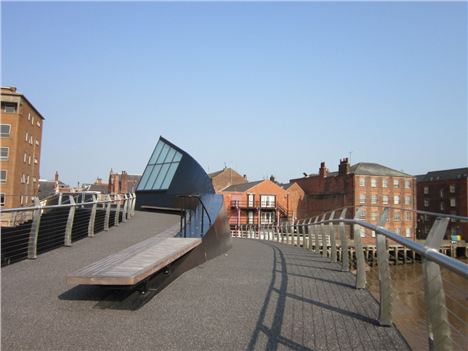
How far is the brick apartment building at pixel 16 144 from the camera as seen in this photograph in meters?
43.1

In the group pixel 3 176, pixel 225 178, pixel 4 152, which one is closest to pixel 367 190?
pixel 225 178

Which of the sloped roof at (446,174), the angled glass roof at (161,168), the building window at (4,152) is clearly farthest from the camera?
the sloped roof at (446,174)

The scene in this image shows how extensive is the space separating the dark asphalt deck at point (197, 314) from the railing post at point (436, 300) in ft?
2.72

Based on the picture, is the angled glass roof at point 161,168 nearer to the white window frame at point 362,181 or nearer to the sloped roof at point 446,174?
the white window frame at point 362,181

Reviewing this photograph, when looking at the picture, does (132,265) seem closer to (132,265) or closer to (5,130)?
(132,265)

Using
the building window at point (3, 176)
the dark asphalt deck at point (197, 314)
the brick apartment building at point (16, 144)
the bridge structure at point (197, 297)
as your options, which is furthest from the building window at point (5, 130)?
the dark asphalt deck at point (197, 314)

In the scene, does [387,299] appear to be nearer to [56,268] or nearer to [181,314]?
[181,314]

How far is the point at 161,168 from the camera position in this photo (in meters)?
20.8

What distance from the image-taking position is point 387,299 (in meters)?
4.30

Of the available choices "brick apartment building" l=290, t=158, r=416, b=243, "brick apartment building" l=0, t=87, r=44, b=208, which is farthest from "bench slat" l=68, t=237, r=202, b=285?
"brick apartment building" l=290, t=158, r=416, b=243

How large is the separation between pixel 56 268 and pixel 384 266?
520 cm

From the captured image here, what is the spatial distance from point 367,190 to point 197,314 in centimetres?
5980

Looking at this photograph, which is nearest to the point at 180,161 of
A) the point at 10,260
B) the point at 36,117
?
the point at 10,260

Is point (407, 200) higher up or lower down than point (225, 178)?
lower down
